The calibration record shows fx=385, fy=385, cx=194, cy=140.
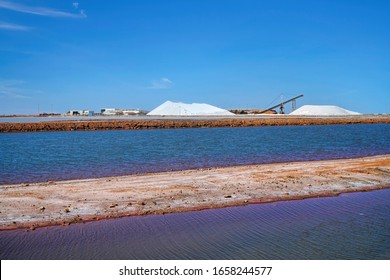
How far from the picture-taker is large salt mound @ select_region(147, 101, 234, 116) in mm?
123750

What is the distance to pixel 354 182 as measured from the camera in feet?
39.3

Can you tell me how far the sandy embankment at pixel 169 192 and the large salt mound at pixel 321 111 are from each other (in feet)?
367

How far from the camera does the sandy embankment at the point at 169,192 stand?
8.44 meters

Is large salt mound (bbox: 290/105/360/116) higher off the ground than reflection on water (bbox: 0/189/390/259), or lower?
higher

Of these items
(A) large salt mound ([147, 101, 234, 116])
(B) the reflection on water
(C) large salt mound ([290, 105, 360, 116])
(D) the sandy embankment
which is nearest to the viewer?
(B) the reflection on water

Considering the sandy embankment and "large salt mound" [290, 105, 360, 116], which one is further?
"large salt mound" [290, 105, 360, 116]

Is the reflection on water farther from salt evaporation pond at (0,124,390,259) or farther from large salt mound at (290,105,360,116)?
large salt mound at (290,105,360,116)

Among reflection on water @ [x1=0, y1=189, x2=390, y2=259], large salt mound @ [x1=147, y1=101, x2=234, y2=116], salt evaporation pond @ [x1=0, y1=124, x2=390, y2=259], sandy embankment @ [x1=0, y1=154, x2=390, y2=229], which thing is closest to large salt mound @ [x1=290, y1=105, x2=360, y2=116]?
large salt mound @ [x1=147, y1=101, x2=234, y2=116]

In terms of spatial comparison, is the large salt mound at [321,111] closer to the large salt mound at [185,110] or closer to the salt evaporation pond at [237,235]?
the large salt mound at [185,110]

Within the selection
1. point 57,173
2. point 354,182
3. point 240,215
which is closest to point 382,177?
point 354,182

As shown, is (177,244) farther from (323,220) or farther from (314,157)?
(314,157)

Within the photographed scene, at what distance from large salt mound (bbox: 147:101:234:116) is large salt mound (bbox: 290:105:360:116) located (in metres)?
23.7

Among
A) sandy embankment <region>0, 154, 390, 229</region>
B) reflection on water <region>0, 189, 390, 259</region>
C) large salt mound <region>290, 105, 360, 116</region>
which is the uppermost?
large salt mound <region>290, 105, 360, 116</region>

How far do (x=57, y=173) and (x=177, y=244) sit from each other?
989 centimetres
